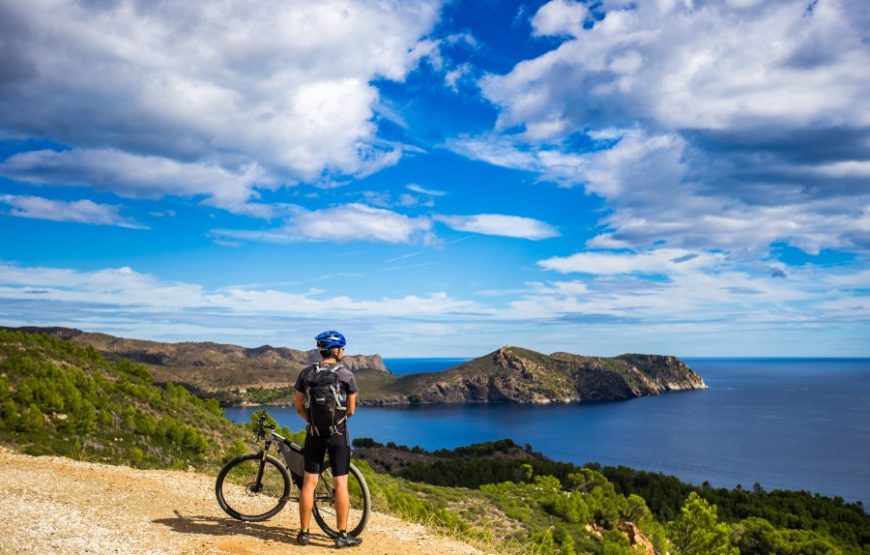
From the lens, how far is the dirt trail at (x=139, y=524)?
309 inches

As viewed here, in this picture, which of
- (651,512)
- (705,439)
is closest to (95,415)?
(651,512)

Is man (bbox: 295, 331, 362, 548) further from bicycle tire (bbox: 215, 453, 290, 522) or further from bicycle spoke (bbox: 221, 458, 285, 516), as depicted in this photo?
bicycle spoke (bbox: 221, 458, 285, 516)

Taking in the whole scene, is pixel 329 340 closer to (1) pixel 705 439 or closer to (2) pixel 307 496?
(2) pixel 307 496

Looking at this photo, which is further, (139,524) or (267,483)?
(267,483)

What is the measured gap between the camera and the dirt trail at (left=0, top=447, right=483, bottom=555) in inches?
309

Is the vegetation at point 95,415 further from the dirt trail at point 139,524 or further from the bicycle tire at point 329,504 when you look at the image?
the bicycle tire at point 329,504

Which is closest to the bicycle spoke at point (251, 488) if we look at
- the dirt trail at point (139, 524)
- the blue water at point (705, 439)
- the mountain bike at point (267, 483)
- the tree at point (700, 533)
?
the mountain bike at point (267, 483)

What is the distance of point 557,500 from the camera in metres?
33.9

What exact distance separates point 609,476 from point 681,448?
63.2 metres

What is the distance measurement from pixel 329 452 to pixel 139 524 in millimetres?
3423

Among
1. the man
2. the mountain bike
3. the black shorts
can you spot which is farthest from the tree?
the black shorts

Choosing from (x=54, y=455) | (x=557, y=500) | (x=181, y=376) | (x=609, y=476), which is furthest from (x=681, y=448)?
(x=181, y=376)

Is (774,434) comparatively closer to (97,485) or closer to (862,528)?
(862,528)

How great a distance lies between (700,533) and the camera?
4291 centimetres
